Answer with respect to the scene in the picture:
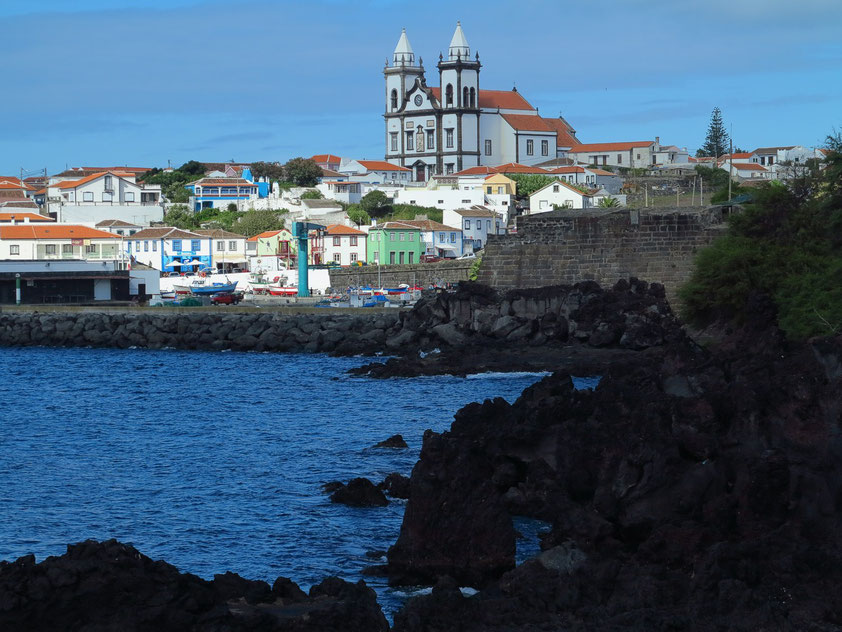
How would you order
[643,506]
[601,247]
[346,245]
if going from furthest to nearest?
[346,245] → [601,247] → [643,506]

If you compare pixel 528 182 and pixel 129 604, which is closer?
pixel 129 604

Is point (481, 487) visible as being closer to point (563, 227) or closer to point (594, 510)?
point (594, 510)

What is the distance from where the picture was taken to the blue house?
8894 centimetres

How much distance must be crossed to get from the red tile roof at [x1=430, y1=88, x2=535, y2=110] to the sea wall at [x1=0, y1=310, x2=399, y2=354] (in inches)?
2298

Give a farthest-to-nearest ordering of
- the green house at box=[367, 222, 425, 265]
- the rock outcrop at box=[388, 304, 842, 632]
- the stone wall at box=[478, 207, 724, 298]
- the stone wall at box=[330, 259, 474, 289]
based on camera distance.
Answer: the green house at box=[367, 222, 425, 265] < the stone wall at box=[330, 259, 474, 289] < the stone wall at box=[478, 207, 724, 298] < the rock outcrop at box=[388, 304, 842, 632]

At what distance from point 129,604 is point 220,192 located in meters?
81.8

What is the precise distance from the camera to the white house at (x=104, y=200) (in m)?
84.6

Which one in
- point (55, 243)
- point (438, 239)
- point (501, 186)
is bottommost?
point (55, 243)

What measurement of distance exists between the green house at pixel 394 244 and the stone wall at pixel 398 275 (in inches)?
397

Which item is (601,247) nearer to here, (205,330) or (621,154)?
(205,330)

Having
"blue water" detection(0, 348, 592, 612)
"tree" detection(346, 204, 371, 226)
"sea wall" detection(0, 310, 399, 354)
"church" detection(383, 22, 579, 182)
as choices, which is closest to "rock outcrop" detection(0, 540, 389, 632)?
"blue water" detection(0, 348, 592, 612)

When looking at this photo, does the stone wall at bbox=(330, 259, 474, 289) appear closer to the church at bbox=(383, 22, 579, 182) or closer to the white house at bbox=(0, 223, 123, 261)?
the white house at bbox=(0, 223, 123, 261)

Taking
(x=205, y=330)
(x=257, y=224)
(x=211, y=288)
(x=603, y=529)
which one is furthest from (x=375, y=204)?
(x=603, y=529)

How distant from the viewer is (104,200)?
87.2 m
